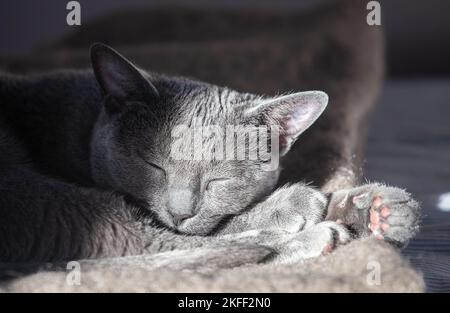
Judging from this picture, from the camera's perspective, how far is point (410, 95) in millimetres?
2928

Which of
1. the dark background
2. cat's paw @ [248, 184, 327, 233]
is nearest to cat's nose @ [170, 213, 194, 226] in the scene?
cat's paw @ [248, 184, 327, 233]

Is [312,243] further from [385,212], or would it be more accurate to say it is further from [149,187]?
[149,187]

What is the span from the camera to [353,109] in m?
1.94

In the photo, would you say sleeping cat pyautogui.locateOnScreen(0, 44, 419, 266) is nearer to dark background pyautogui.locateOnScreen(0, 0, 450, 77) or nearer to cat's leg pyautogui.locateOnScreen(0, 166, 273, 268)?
cat's leg pyautogui.locateOnScreen(0, 166, 273, 268)

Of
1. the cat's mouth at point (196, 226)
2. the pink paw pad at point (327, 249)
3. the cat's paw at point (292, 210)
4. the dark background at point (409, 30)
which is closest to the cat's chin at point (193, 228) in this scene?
the cat's mouth at point (196, 226)

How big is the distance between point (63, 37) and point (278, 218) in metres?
1.92

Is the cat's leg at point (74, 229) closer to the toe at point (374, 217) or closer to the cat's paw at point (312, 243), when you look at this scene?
the cat's paw at point (312, 243)

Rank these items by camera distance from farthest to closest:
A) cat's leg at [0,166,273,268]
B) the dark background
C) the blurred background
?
1. the dark background
2. the blurred background
3. cat's leg at [0,166,273,268]

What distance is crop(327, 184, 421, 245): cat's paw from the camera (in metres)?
1.11

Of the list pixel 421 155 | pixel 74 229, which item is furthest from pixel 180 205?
pixel 421 155

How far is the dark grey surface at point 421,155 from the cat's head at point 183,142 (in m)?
0.34
